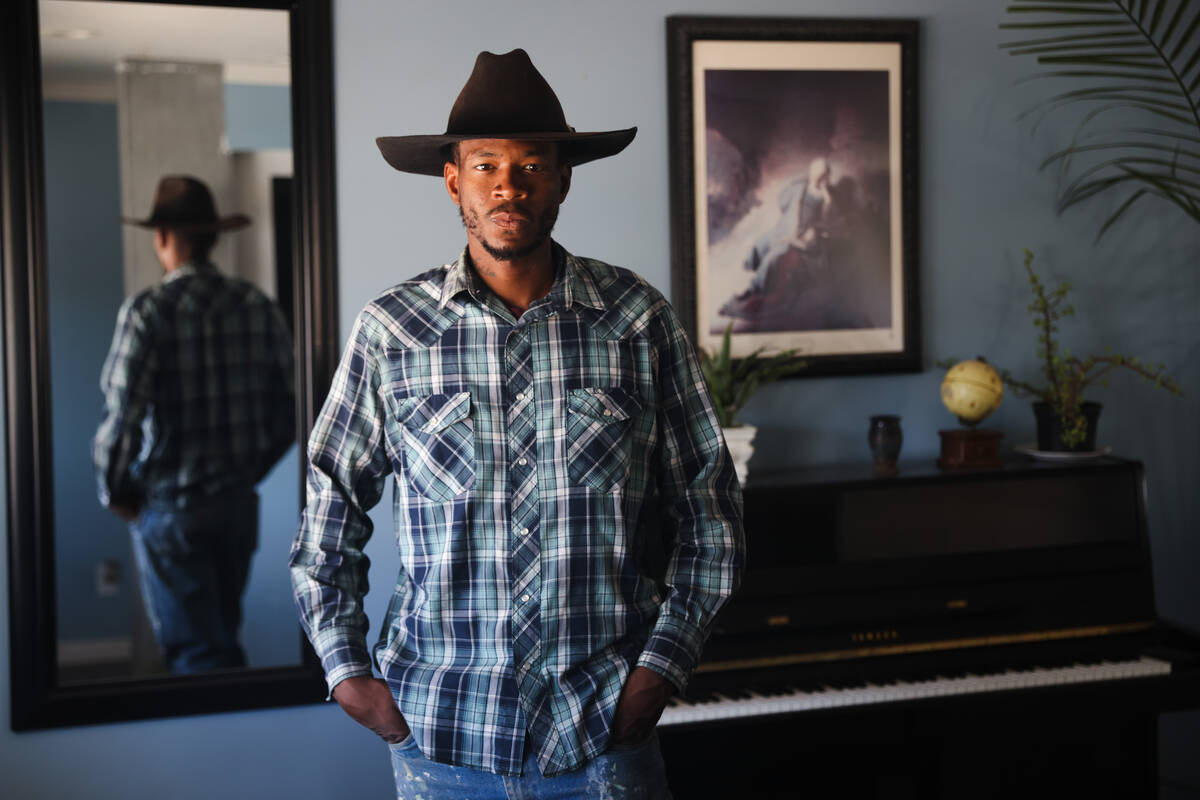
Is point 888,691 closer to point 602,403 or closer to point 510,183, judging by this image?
point 602,403

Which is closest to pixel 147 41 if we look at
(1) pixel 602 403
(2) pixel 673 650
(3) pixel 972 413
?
(1) pixel 602 403

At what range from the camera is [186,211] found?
250cm

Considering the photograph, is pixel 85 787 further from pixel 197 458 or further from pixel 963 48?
pixel 963 48

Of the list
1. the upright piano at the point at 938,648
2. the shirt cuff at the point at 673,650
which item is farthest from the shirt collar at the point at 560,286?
the upright piano at the point at 938,648

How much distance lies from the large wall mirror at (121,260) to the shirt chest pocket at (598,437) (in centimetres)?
117

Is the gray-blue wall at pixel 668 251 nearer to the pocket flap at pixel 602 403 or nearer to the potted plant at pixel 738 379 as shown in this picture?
the potted plant at pixel 738 379

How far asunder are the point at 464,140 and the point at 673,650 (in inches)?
32.1

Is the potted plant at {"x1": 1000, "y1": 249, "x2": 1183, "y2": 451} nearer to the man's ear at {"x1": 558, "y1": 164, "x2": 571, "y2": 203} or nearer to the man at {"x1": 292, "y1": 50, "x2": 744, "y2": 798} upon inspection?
the man at {"x1": 292, "y1": 50, "x2": 744, "y2": 798}

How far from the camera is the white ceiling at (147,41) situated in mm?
2408

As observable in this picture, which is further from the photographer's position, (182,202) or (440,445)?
(182,202)

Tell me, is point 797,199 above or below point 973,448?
above

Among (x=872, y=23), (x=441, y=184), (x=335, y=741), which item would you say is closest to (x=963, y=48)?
(x=872, y=23)

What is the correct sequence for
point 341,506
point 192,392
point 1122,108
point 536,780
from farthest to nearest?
point 1122,108 < point 192,392 < point 341,506 < point 536,780

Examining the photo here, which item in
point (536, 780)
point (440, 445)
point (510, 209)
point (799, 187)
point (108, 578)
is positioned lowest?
point (536, 780)
